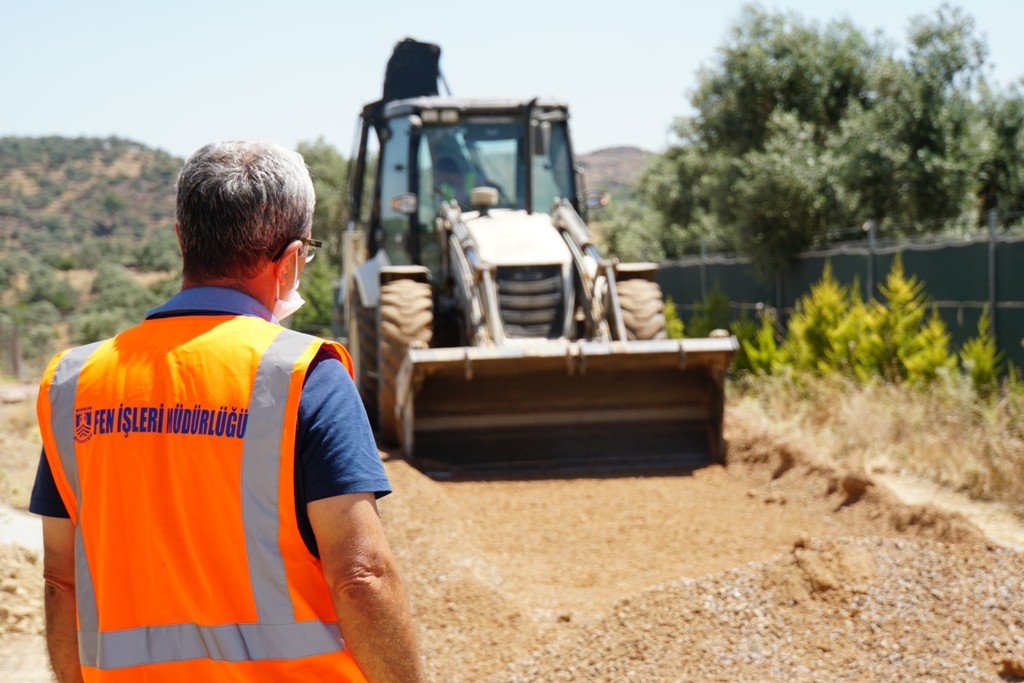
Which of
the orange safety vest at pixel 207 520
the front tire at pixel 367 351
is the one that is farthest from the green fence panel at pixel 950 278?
the orange safety vest at pixel 207 520

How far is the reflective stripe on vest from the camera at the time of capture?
1979 millimetres

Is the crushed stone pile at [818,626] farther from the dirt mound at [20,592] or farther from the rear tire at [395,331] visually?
the rear tire at [395,331]

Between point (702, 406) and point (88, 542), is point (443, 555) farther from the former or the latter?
point (88, 542)

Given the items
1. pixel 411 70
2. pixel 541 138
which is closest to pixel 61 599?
pixel 541 138

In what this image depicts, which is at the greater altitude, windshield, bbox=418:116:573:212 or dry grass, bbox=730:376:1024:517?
windshield, bbox=418:116:573:212

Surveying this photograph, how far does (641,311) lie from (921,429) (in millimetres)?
2531

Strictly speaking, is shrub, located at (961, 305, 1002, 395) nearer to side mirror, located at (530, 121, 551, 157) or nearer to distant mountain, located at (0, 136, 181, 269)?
side mirror, located at (530, 121, 551, 157)

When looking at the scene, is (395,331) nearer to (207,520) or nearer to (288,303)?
(288,303)

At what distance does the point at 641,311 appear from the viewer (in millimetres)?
9906

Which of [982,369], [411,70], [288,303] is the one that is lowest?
[982,369]

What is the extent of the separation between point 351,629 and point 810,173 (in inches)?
620

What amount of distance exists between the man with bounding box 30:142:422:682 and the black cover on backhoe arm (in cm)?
1080

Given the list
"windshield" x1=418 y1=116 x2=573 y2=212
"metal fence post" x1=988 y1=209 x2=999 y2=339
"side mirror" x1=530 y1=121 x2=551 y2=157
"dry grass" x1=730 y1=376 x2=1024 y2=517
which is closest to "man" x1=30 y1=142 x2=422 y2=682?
"dry grass" x1=730 y1=376 x2=1024 y2=517

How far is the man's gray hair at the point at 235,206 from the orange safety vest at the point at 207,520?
17 cm
